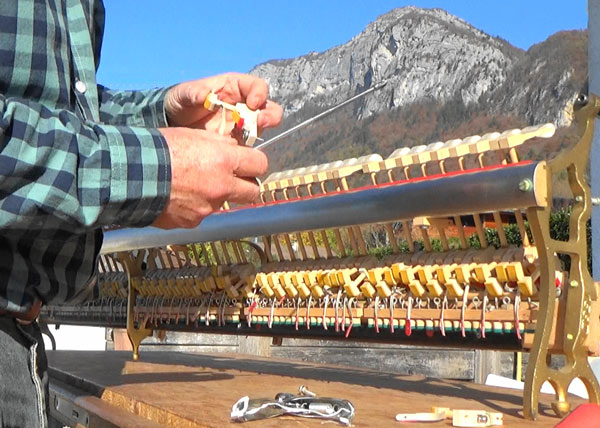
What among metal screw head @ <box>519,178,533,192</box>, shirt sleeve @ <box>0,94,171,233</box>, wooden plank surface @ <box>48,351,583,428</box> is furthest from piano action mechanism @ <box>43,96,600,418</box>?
shirt sleeve @ <box>0,94,171,233</box>

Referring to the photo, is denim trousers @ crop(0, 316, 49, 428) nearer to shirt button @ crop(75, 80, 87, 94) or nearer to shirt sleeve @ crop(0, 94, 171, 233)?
shirt sleeve @ crop(0, 94, 171, 233)

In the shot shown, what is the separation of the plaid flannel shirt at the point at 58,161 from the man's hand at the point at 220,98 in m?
0.22

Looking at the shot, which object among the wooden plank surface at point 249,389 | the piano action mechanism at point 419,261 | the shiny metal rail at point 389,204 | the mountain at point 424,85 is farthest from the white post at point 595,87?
the mountain at point 424,85

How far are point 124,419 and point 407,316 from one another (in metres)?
0.68

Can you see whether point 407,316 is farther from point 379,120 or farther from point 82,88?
point 379,120

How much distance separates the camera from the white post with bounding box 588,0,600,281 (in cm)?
418

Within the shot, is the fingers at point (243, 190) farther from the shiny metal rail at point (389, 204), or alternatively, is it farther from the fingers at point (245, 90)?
the shiny metal rail at point (389, 204)

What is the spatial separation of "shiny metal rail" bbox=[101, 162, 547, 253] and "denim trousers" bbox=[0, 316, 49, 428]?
32.6 inches

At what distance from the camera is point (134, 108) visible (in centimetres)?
190

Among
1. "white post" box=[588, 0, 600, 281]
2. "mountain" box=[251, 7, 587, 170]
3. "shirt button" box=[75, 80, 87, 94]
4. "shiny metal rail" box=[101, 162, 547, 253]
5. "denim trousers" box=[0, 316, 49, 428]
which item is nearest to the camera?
"denim trousers" box=[0, 316, 49, 428]

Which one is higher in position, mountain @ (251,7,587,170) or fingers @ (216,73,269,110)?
mountain @ (251,7,587,170)

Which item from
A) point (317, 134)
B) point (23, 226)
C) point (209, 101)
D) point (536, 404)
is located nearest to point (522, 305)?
point (536, 404)

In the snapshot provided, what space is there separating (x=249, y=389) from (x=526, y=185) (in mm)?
902

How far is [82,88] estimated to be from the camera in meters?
1.51
